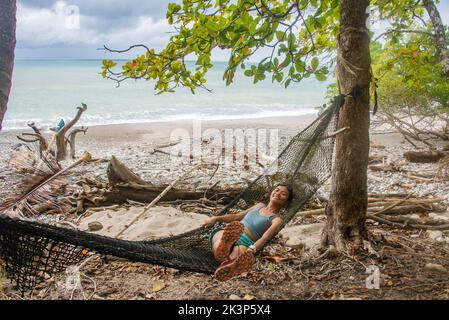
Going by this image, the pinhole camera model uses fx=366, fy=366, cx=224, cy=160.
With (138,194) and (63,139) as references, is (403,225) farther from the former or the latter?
(63,139)

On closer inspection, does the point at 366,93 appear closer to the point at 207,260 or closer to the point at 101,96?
the point at 207,260

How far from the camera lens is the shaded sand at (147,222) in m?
2.52

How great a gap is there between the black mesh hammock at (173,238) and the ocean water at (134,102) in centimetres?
772

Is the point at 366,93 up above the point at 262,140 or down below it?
above

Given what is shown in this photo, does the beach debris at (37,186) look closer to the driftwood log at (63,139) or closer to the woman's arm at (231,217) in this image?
the woman's arm at (231,217)

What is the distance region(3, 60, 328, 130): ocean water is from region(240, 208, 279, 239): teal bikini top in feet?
25.8

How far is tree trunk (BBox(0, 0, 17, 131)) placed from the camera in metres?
1.60

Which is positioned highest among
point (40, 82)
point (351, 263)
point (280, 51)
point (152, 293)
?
point (40, 82)

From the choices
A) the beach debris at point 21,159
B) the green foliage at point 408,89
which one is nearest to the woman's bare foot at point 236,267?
the beach debris at point 21,159

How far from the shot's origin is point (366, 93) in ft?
6.08

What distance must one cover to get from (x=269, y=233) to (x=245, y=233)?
17 centimetres

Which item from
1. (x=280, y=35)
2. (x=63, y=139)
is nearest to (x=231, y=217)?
(x=280, y=35)
